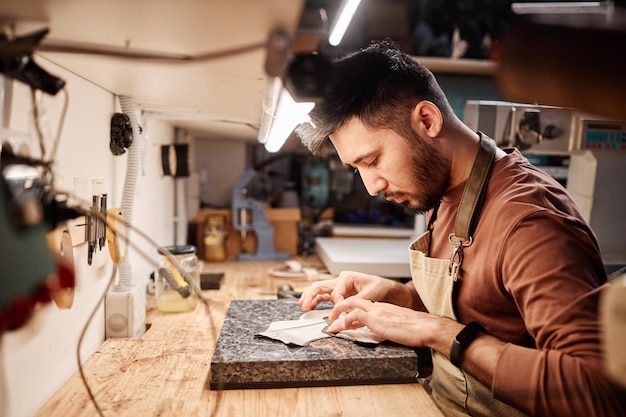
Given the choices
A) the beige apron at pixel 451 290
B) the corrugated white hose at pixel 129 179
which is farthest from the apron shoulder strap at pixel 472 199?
the corrugated white hose at pixel 129 179

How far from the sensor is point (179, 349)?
4.17 ft

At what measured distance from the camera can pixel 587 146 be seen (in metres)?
1.89

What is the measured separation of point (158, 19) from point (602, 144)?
195 cm

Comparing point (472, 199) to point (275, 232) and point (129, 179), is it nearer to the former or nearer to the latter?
point (129, 179)

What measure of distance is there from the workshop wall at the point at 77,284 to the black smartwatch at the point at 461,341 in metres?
0.81

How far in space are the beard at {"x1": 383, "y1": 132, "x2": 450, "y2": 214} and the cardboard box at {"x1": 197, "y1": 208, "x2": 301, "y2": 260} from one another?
1.67 meters

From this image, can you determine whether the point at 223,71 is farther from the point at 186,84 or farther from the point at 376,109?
the point at 376,109

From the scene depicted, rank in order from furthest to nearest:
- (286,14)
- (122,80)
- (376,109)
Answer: (376,109)
(122,80)
(286,14)

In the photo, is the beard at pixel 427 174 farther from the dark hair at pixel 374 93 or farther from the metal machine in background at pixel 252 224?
the metal machine in background at pixel 252 224

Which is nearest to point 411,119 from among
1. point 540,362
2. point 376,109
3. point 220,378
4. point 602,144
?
point 376,109

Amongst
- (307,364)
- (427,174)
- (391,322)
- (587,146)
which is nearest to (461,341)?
(391,322)

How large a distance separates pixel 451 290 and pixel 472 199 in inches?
10.5

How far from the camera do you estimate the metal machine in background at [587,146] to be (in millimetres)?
1882

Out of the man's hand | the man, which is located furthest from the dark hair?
the man's hand
